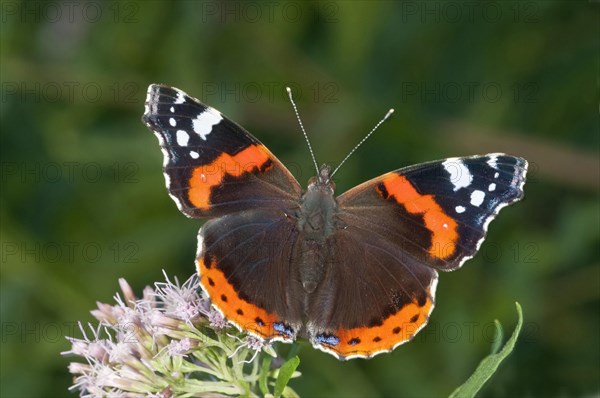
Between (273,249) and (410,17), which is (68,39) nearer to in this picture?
(410,17)

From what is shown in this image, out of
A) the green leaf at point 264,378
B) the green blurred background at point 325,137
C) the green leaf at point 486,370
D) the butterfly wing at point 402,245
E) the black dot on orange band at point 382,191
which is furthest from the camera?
the green blurred background at point 325,137

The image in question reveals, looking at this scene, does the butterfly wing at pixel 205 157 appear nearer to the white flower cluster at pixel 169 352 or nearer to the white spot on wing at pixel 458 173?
the white flower cluster at pixel 169 352

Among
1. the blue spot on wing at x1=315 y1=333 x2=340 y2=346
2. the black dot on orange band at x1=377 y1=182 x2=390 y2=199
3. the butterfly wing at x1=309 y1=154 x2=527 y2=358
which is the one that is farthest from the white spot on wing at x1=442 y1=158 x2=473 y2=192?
the blue spot on wing at x1=315 y1=333 x2=340 y2=346

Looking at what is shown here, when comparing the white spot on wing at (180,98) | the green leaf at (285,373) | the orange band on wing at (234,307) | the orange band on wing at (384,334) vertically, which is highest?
the white spot on wing at (180,98)

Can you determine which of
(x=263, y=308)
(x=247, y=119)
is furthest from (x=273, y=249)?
(x=247, y=119)

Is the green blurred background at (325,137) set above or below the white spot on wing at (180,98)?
below

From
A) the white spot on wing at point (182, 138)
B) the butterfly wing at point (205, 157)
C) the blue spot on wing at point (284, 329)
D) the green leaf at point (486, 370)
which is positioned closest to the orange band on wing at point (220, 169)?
the butterfly wing at point (205, 157)

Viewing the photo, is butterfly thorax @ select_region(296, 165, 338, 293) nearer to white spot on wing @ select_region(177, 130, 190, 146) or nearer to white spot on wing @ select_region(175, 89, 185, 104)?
white spot on wing @ select_region(177, 130, 190, 146)
